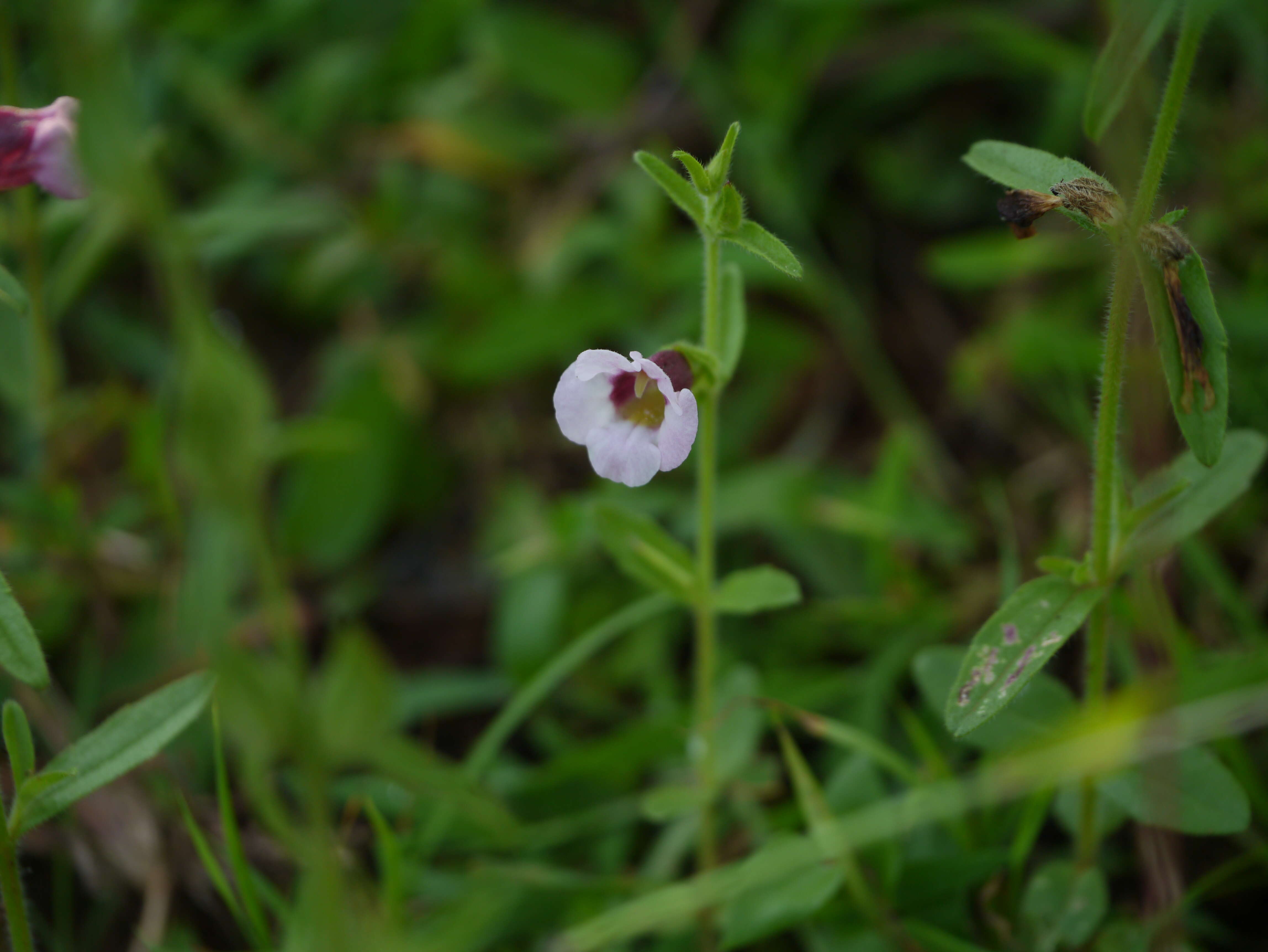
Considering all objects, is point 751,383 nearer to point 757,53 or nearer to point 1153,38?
point 757,53

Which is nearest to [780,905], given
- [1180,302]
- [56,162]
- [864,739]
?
[864,739]

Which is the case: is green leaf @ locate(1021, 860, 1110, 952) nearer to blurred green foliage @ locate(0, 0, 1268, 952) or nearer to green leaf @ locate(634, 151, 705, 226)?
blurred green foliage @ locate(0, 0, 1268, 952)

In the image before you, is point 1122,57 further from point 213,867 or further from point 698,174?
point 213,867

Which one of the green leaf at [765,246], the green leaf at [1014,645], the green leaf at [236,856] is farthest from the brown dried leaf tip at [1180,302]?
the green leaf at [236,856]

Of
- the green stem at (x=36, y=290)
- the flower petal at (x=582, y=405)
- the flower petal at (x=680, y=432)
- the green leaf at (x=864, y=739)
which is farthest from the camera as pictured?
the green stem at (x=36, y=290)

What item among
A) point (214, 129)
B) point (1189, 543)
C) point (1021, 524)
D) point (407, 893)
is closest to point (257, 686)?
point (407, 893)

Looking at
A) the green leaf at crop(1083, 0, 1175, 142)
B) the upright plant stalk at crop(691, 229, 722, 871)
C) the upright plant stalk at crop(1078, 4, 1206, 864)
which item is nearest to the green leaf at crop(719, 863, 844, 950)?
the upright plant stalk at crop(691, 229, 722, 871)

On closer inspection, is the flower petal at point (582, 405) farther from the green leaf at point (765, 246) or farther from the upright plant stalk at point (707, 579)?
the green leaf at point (765, 246)
